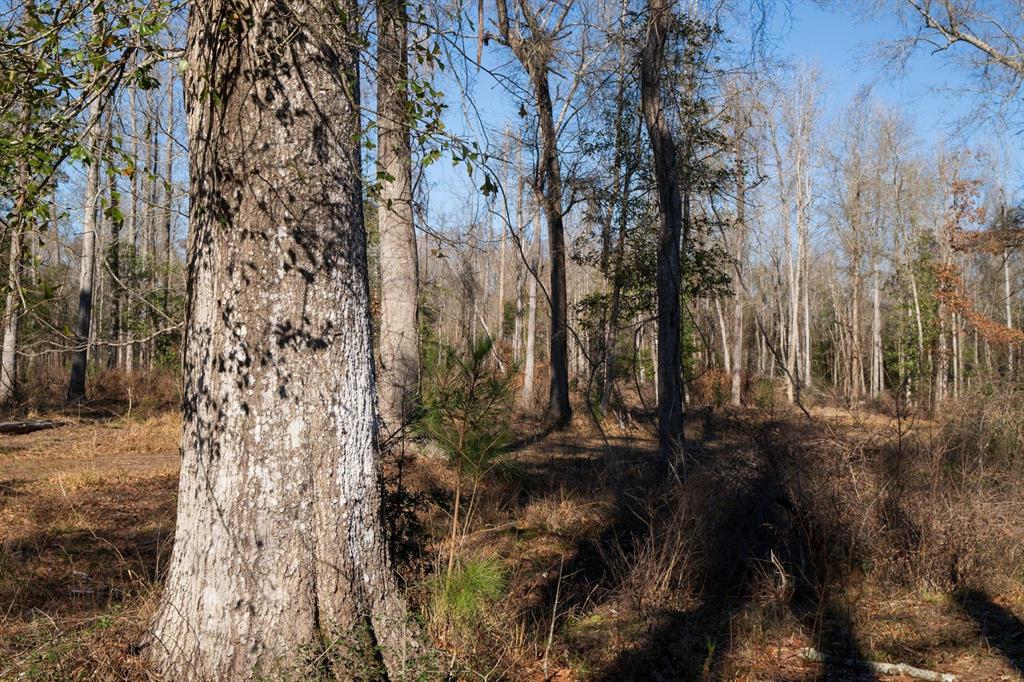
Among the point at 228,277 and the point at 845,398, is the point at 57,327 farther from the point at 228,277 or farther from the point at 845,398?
the point at 845,398

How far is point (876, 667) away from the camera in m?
4.82

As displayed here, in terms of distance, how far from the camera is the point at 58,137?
3.53m

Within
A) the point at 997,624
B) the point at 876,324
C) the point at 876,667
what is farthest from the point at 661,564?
the point at 876,324

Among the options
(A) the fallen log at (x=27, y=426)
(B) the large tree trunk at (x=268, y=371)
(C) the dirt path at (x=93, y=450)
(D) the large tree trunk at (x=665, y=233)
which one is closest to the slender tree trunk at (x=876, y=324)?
(D) the large tree trunk at (x=665, y=233)

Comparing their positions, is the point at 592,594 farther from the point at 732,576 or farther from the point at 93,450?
the point at 93,450

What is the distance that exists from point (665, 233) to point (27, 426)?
11105 mm

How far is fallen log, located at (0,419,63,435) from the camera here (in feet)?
41.8

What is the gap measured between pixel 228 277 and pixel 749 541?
4979 millimetres

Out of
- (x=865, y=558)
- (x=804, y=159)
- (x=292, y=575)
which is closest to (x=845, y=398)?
(x=865, y=558)

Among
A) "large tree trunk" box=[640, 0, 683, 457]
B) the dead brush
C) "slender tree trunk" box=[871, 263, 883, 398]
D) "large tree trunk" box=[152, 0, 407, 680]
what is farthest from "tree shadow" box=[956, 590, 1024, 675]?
"slender tree trunk" box=[871, 263, 883, 398]

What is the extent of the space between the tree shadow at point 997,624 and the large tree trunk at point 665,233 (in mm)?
3758

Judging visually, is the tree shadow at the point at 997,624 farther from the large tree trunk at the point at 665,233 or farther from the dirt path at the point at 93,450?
the dirt path at the point at 93,450

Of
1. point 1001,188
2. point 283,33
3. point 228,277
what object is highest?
point 1001,188

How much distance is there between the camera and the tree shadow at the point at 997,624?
5.05 meters
